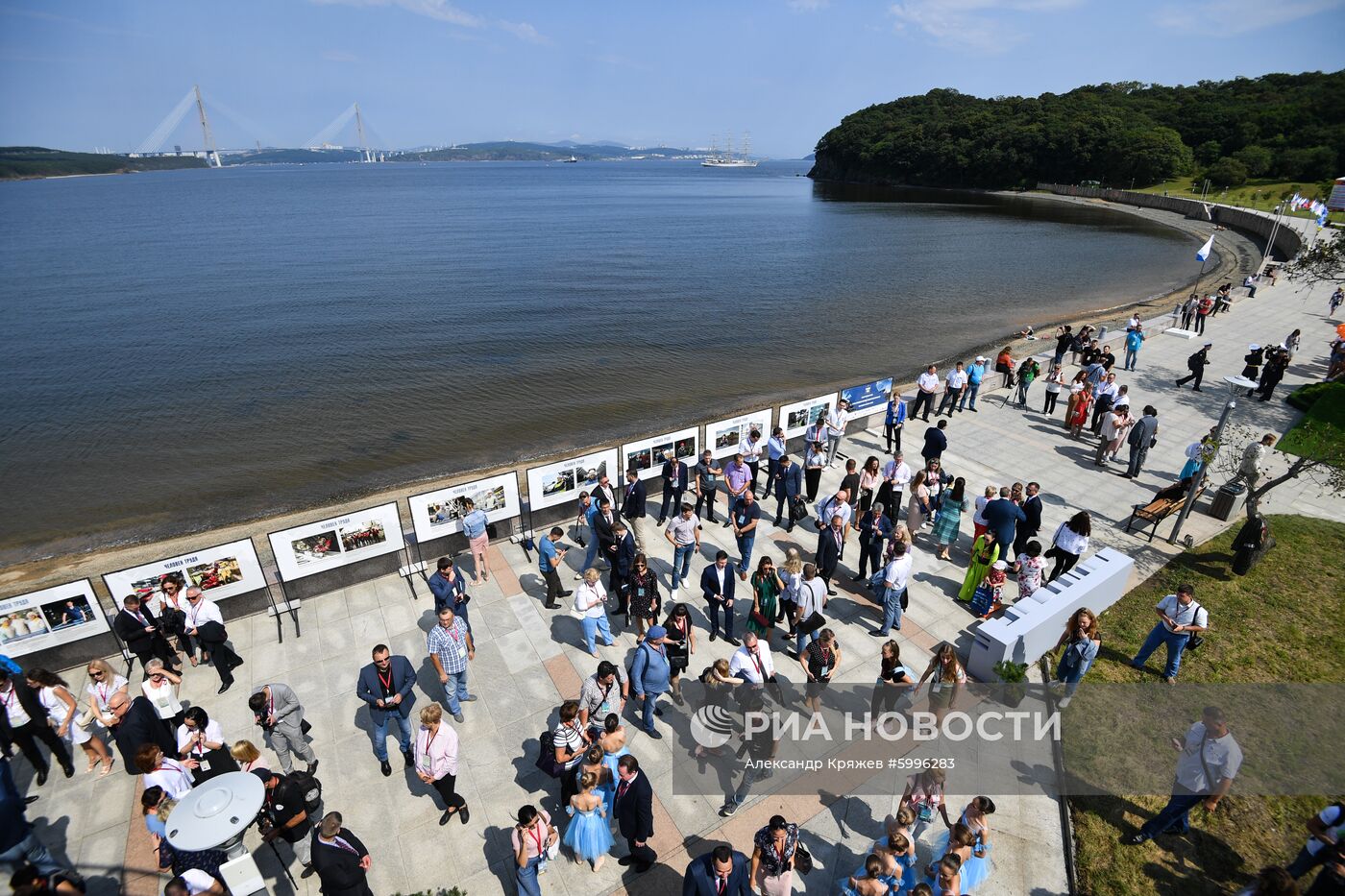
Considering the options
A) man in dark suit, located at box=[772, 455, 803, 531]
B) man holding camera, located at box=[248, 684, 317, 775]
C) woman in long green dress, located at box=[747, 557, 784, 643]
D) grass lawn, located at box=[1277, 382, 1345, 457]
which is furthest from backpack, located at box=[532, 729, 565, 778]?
grass lawn, located at box=[1277, 382, 1345, 457]

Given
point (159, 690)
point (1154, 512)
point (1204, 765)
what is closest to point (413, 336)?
point (159, 690)

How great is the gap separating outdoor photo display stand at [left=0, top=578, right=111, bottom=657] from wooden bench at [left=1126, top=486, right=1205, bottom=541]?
60.8 ft

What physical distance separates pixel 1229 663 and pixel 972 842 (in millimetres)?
6792

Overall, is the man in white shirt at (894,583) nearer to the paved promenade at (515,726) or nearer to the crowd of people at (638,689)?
the crowd of people at (638,689)

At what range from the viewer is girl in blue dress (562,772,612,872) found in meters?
6.11

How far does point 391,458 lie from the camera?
67.9ft

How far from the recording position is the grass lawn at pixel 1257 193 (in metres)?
75.8

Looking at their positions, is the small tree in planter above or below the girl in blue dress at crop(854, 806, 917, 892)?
below

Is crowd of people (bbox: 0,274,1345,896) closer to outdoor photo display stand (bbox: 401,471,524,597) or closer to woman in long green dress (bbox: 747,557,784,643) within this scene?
woman in long green dress (bbox: 747,557,784,643)

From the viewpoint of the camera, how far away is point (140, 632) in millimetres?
8703

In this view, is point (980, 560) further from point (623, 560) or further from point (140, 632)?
point (140, 632)

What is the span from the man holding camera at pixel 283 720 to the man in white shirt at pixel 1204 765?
9287 millimetres

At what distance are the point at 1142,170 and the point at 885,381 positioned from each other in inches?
4720

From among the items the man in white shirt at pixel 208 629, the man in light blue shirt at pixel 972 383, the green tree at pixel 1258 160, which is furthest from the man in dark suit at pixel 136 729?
the green tree at pixel 1258 160
